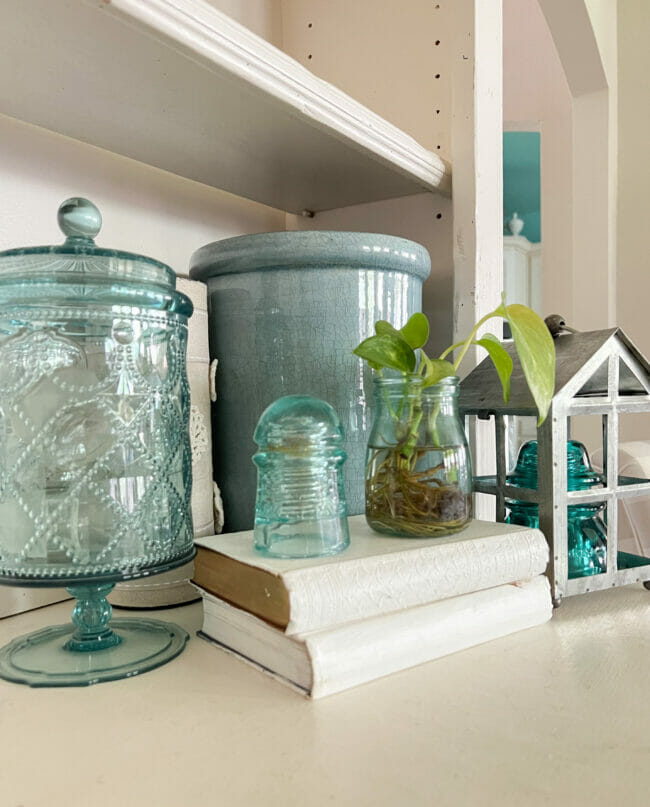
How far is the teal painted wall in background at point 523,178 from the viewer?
3.33 m

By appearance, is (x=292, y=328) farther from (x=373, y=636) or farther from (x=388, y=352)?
(x=373, y=636)

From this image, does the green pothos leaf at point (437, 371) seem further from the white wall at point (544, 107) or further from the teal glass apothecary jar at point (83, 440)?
the white wall at point (544, 107)

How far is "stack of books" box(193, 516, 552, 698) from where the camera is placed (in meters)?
0.38

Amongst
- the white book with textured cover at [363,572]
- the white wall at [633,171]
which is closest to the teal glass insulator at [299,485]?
the white book with textured cover at [363,572]

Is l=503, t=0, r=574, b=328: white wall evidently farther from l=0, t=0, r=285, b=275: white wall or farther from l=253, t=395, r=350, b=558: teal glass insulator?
l=253, t=395, r=350, b=558: teal glass insulator

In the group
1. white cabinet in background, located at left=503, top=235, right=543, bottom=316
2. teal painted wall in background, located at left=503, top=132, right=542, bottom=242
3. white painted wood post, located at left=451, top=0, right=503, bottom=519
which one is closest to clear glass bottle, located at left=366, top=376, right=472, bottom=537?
white painted wood post, located at left=451, top=0, right=503, bottom=519

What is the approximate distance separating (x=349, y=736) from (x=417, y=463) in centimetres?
21

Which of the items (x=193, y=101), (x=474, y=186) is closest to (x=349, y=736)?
(x=193, y=101)

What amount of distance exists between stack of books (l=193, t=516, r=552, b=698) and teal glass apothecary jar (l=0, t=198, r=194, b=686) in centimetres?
4

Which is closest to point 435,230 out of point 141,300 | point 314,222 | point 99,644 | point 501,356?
point 314,222

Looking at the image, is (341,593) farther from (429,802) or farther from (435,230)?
(435,230)

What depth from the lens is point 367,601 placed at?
0.40m

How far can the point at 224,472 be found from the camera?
1.98 feet

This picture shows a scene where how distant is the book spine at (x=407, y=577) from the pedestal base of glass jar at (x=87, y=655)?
0.11 m
